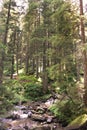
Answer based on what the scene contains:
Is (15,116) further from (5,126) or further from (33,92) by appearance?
(33,92)

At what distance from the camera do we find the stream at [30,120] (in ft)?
44.0

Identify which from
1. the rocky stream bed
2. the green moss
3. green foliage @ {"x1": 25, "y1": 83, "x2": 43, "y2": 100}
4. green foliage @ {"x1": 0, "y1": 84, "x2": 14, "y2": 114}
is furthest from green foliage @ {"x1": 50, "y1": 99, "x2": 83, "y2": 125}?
green foliage @ {"x1": 25, "y1": 83, "x2": 43, "y2": 100}

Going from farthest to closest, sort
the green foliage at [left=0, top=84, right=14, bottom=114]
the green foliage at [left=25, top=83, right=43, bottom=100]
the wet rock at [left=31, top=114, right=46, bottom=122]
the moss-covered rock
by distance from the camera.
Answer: the green foliage at [left=25, top=83, right=43, bottom=100]
the wet rock at [left=31, top=114, right=46, bottom=122]
the moss-covered rock
the green foliage at [left=0, top=84, right=14, bottom=114]

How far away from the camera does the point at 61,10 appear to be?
1412cm

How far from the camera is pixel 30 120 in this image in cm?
1534

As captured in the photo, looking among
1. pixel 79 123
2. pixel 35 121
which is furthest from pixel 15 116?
pixel 79 123

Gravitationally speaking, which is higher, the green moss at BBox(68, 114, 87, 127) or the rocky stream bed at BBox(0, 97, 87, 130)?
the green moss at BBox(68, 114, 87, 127)

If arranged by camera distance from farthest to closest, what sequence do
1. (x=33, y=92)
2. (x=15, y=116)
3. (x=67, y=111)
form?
1. (x=33, y=92)
2. (x=15, y=116)
3. (x=67, y=111)

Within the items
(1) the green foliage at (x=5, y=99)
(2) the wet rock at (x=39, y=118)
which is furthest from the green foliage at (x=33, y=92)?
(1) the green foliage at (x=5, y=99)

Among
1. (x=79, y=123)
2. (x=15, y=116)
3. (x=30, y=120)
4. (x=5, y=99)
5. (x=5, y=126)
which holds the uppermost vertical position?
(x=5, y=99)

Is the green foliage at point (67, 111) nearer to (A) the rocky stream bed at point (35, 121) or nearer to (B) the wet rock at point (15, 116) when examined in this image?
(A) the rocky stream bed at point (35, 121)

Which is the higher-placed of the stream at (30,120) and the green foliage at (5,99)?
the green foliage at (5,99)

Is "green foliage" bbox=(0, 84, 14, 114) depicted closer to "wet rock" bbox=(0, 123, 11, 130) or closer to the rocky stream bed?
the rocky stream bed

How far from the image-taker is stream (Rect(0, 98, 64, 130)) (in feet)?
44.0
